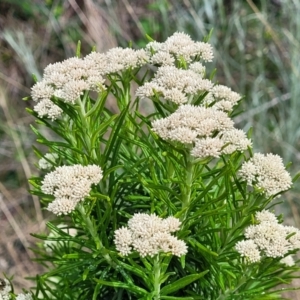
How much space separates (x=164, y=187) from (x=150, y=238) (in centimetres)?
11

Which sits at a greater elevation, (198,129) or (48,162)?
(48,162)

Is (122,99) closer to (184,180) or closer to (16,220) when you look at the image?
(184,180)

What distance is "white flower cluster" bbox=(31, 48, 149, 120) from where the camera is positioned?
2.62ft

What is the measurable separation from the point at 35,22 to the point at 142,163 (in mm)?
3080

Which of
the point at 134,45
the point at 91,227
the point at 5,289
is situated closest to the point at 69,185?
the point at 91,227

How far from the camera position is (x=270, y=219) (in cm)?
77

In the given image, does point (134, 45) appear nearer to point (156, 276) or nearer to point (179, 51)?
point (179, 51)

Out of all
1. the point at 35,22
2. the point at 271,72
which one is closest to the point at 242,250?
the point at 271,72

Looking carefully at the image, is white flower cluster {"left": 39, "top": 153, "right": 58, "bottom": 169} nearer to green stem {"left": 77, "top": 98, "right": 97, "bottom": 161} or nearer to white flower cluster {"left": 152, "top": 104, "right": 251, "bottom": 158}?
green stem {"left": 77, "top": 98, "right": 97, "bottom": 161}

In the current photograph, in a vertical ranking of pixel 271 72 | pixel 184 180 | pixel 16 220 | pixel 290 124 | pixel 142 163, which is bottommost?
pixel 184 180

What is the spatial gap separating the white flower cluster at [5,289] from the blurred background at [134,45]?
1.39 meters

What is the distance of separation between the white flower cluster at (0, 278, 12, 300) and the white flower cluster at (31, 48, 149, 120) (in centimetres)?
34

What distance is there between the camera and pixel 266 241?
2.41 feet

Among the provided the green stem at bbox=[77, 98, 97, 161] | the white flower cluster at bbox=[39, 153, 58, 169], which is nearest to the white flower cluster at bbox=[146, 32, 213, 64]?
the green stem at bbox=[77, 98, 97, 161]
